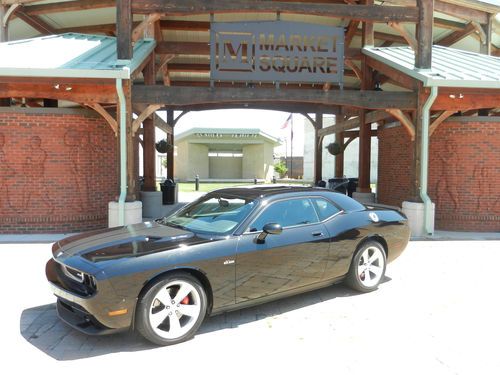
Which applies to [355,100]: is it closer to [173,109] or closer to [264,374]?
[264,374]

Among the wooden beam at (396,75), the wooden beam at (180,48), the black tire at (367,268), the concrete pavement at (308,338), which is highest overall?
the wooden beam at (180,48)

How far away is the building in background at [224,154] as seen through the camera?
35594 mm

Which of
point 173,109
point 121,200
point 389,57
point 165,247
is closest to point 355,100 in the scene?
point 389,57

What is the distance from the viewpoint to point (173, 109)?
628 inches

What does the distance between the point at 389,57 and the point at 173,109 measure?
8.82m

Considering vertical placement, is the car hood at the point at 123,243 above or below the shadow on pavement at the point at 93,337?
above

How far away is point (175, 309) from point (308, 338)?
50.6 inches

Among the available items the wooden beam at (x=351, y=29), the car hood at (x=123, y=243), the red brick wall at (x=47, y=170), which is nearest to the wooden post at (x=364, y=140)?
the wooden beam at (x=351, y=29)

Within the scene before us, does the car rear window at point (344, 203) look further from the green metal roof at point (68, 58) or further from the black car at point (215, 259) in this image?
the green metal roof at point (68, 58)

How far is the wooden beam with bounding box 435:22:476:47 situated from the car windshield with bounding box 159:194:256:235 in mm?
12854

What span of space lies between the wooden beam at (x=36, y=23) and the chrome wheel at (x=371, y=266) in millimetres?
12004

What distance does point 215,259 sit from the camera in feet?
12.4

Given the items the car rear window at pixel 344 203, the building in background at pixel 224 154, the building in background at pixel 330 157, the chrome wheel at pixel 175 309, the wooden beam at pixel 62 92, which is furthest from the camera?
the building in background at pixel 330 157

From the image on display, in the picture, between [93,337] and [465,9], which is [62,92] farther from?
[465,9]
